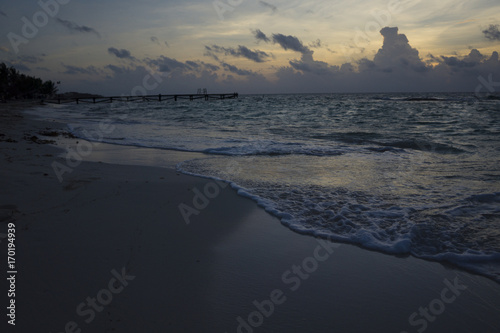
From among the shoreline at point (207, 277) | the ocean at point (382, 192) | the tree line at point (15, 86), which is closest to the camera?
the shoreline at point (207, 277)

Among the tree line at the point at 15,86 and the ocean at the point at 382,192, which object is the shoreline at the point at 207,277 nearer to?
the ocean at the point at 382,192

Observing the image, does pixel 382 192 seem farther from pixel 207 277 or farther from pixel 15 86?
pixel 15 86

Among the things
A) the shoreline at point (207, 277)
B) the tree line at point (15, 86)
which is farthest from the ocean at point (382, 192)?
the tree line at point (15, 86)

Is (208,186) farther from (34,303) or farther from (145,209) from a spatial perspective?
(34,303)

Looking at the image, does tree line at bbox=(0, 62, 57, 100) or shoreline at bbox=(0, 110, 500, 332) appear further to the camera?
tree line at bbox=(0, 62, 57, 100)

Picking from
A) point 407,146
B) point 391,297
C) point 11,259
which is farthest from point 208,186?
point 407,146

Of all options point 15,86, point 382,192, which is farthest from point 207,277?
point 15,86

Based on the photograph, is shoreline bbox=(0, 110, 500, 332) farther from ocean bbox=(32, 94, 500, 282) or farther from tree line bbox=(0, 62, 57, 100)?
tree line bbox=(0, 62, 57, 100)

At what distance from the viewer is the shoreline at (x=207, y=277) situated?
195 cm

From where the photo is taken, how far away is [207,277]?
2408mm

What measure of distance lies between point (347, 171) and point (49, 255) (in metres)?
5.19

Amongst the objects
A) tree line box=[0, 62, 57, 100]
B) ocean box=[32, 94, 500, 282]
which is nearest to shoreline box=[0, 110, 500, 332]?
ocean box=[32, 94, 500, 282]

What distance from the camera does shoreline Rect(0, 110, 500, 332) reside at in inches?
76.7

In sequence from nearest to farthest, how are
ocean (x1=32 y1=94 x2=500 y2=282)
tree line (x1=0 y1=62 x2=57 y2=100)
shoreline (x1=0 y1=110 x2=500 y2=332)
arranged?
shoreline (x1=0 y1=110 x2=500 y2=332) < ocean (x1=32 y1=94 x2=500 y2=282) < tree line (x1=0 y1=62 x2=57 y2=100)
